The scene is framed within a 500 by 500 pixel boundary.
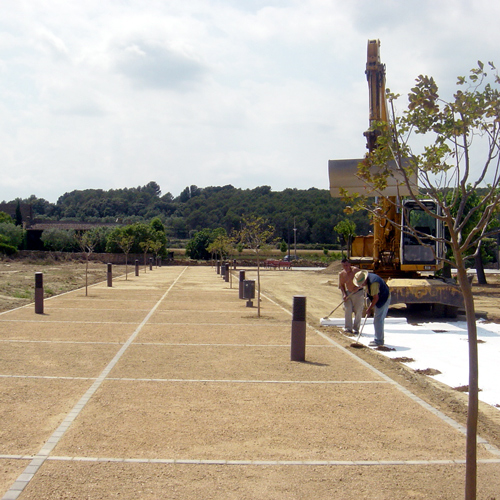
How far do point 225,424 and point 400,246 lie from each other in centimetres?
1226

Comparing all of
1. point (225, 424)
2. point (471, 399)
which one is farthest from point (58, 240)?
point (471, 399)

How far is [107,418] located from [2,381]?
2.45 m

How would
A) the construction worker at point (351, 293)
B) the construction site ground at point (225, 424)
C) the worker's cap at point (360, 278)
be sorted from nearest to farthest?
the construction site ground at point (225, 424), the worker's cap at point (360, 278), the construction worker at point (351, 293)

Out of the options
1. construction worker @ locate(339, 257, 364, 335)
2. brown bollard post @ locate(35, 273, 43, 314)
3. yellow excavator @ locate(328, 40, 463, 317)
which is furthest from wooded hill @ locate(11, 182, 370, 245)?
construction worker @ locate(339, 257, 364, 335)

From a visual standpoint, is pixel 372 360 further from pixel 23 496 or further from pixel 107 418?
pixel 23 496

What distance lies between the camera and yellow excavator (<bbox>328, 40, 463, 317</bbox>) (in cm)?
1429

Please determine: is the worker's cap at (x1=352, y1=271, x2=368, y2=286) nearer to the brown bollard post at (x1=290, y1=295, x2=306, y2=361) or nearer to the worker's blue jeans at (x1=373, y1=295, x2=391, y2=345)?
the worker's blue jeans at (x1=373, y1=295, x2=391, y2=345)

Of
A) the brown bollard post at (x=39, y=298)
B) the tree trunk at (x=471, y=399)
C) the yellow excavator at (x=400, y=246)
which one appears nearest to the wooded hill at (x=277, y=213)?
the yellow excavator at (x=400, y=246)

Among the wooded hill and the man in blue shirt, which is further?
the wooded hill

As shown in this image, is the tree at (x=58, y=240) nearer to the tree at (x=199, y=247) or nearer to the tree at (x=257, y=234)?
the tree at (x=199, y=247)

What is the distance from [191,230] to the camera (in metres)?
148

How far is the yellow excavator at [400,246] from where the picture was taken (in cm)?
1429

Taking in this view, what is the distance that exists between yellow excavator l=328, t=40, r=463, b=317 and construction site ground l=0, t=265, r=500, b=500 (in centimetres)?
456

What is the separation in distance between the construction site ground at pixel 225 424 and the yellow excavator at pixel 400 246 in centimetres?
456
